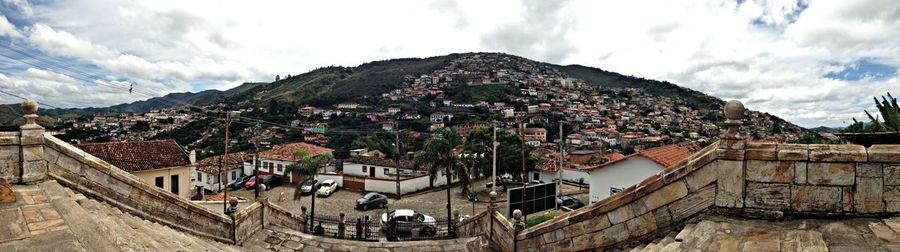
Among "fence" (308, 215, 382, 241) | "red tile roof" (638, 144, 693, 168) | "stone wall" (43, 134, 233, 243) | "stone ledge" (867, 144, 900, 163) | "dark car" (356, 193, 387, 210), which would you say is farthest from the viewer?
"dark car" (356, 193, 387, 210)

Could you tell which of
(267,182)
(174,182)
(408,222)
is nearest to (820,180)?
(408,222)

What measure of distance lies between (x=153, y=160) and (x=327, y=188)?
10431 millimetres

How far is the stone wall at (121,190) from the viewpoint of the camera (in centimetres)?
583

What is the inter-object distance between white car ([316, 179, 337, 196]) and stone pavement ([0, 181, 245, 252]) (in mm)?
22017

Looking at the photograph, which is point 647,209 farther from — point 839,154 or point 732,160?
point 839,154

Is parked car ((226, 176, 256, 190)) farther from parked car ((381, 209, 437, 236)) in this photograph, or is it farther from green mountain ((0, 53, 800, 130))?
green mountain ((0, 53, 800, 130))

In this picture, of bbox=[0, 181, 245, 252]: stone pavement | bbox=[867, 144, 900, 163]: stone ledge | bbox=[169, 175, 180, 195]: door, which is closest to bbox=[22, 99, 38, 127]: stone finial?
bbox=[0, 181, 245, 252]: stone pavement

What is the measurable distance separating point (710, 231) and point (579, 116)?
317ft

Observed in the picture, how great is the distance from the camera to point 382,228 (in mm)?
16656

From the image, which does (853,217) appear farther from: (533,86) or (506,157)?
(533,86)

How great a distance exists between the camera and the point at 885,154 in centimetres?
402

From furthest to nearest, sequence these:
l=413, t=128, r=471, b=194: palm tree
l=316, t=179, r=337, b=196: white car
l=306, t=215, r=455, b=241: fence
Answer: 1. l=316, t=179, r=337, b=196: white car
2. l=413, t=128, r=471, b=194: palm tree
3. l=306, t=215, r=455, b=241: fence

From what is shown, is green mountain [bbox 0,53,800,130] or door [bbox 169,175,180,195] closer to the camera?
door [bbox 169,175,180,195]

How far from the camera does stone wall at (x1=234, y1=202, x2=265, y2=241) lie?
863cm
